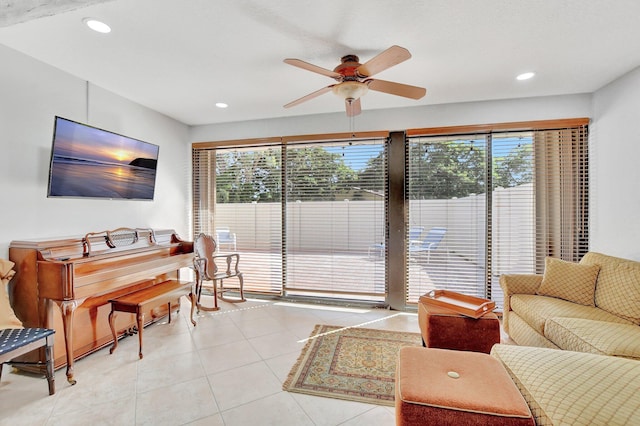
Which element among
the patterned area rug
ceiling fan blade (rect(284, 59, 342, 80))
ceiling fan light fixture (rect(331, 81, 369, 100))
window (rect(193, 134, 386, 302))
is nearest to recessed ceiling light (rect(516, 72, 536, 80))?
window (rect(193, 134, 386, 302))

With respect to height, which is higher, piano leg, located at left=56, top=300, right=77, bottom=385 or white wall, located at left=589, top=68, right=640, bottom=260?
white wall, located at left=589, top=68, right=640, bottom=260

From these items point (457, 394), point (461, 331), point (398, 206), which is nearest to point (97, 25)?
point (457, 394)

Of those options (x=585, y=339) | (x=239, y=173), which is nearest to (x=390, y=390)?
(x=585, y=339)

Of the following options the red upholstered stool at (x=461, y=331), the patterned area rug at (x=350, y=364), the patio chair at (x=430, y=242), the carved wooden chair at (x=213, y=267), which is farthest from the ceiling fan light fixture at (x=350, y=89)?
the carved wooden chair at (x=213, y=267)

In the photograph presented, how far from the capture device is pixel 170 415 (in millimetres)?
1774

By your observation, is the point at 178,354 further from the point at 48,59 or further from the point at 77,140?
the point at 48,59

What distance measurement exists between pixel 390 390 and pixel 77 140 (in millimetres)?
3331

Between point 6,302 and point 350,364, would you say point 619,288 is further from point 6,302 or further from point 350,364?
point 6,302

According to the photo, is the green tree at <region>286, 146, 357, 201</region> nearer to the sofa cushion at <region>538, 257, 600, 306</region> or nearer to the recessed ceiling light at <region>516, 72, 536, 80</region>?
the recessed ceiling light at <region>516, 72, 536, 80</region>

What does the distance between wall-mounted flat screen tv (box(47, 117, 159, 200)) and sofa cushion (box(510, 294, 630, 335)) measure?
13.7ft

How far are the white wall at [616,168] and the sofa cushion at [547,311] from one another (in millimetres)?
851

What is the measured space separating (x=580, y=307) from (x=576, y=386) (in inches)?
60.3

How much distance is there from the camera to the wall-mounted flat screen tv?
8.00 ft

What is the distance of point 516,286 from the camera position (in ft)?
9.34
